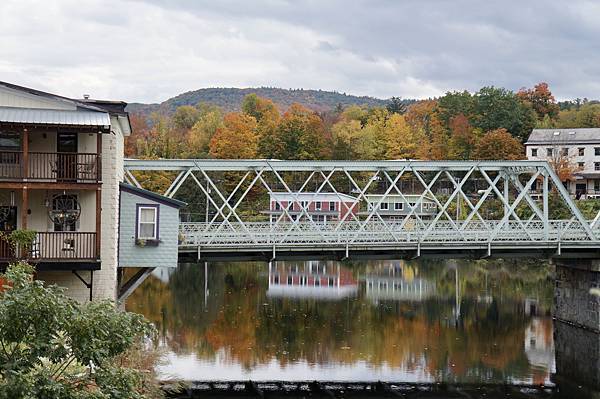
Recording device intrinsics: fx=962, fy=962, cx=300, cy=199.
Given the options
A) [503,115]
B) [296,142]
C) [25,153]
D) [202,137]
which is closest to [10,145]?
[25,153]

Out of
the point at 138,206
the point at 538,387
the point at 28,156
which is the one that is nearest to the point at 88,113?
the point at 28,156

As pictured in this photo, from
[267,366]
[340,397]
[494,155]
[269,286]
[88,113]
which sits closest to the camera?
[88,113]

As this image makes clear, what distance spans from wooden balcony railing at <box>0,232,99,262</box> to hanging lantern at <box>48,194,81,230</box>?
647mm

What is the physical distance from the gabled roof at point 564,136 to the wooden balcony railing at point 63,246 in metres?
80.7

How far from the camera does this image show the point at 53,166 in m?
31.6

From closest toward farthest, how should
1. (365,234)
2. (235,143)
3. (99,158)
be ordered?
(99,158) < (365,234) < (235,143)

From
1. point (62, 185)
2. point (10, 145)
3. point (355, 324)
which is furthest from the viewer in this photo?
point (355, 324)

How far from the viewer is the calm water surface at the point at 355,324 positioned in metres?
39.9

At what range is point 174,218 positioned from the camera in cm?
3516

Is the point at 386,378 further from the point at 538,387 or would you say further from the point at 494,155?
the point at 494,155

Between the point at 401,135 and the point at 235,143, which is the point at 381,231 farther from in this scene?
the point at 401,135

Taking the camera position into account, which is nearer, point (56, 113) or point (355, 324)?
point (56, 113)

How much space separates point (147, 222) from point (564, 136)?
79.0 meters

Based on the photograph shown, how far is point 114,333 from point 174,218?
1605 cm
